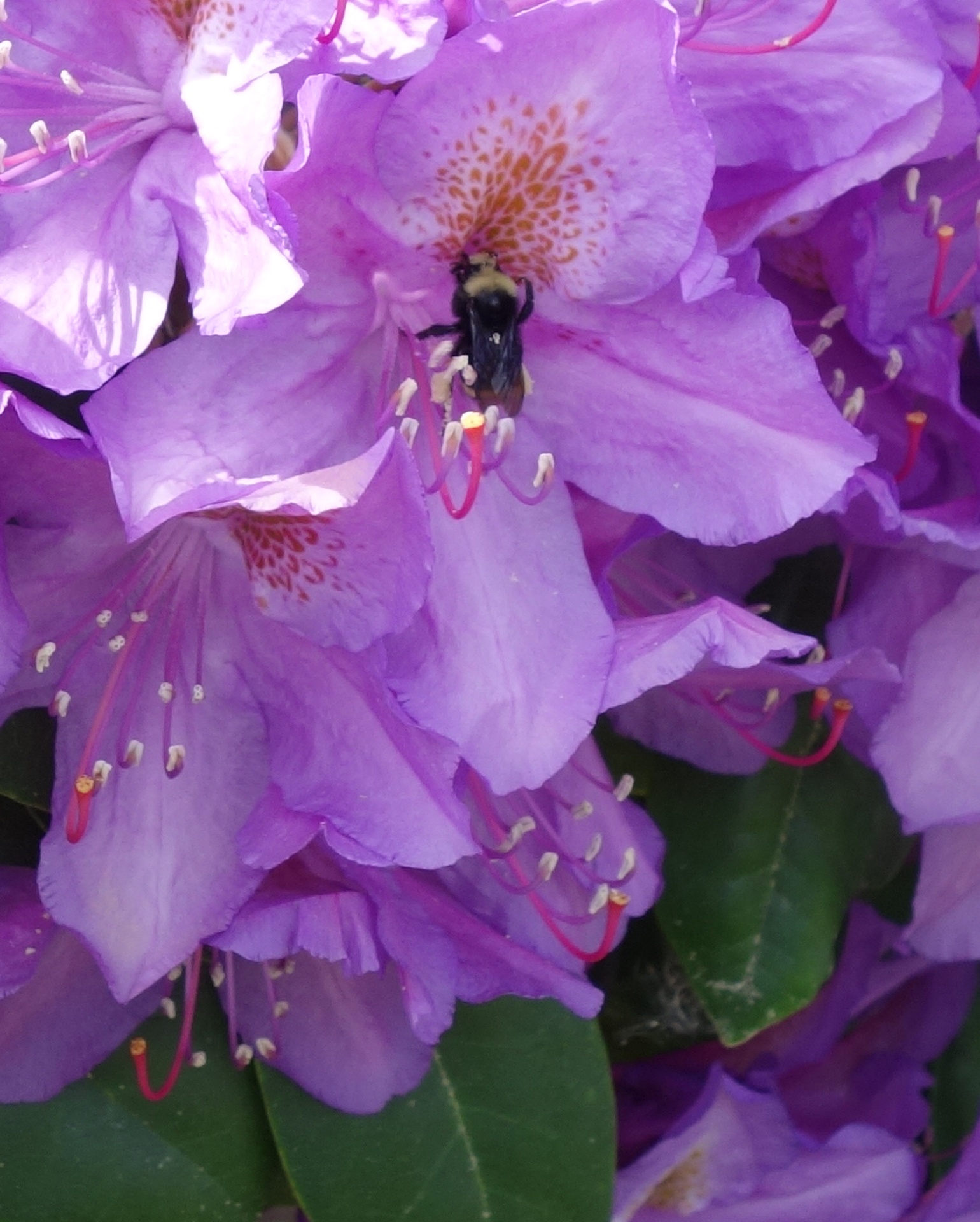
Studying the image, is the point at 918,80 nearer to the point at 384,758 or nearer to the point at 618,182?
the point at 618,182

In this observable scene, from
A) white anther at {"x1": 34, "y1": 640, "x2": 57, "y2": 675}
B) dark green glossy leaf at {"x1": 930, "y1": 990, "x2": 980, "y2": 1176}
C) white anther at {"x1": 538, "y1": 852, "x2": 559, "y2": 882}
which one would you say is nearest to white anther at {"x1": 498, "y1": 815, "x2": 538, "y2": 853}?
white anther at {"x1": 538, "y1": 852, "x2": 559, "y2": 882}

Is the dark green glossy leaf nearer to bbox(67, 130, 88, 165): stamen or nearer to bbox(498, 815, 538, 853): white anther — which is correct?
bbox(498, 815, 538, 853): white anther

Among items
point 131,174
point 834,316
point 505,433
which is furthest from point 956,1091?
point 131,174

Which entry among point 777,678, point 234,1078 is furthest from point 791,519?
point 234,1078

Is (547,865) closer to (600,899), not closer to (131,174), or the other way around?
(600,899)

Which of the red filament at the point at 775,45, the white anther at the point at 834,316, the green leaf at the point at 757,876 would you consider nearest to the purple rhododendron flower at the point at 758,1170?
the green leaf at the point at 757,876

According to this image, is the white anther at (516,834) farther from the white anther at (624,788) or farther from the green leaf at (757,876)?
the green leaf at (757,876)
